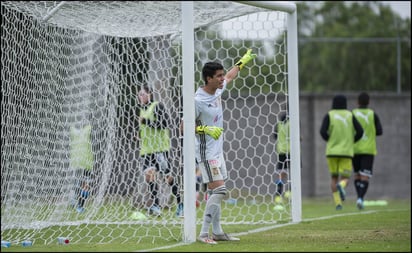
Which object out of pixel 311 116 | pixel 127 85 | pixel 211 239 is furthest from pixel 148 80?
pixel 311 116

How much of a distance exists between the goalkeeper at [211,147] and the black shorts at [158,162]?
10.2 feet

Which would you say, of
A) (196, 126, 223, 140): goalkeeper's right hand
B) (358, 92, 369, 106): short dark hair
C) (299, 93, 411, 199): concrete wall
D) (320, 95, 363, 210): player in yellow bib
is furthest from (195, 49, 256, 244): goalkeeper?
(299, 93, 411, 199): concrete wall

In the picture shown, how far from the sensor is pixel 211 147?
32.0 ft

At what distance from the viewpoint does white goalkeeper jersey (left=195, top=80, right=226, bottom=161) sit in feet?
32.0

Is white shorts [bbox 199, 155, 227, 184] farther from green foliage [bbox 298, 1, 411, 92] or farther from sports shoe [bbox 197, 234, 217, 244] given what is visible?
green foliage [bbox 298, 1, 411, 92]

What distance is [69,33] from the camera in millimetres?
12164

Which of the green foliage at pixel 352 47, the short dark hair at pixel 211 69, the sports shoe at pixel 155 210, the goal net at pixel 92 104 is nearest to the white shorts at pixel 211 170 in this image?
the short dark hair at pixel 211 69

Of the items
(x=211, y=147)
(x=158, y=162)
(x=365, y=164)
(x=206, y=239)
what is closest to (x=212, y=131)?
(x=211, y=147)

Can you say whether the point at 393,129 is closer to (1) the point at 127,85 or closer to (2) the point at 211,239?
(1) the point at 127,85

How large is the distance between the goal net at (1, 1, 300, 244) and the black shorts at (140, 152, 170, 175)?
0.48ft

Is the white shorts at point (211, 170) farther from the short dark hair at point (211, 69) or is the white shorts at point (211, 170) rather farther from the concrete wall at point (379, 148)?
the concrete wall at point (379, 148)

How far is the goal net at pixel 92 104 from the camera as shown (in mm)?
11648

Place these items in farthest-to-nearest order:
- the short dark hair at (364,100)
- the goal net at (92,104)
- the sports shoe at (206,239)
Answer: the short dark hair at (364,100) → the goal net at (92,104) → the sports shoe at (206,239)

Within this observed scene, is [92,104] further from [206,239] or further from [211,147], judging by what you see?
[206,239]
